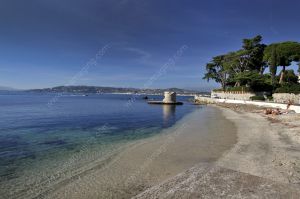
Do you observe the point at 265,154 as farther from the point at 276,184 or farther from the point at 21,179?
the point at 21,179

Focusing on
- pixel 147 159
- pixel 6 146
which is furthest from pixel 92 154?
pixel 6 146

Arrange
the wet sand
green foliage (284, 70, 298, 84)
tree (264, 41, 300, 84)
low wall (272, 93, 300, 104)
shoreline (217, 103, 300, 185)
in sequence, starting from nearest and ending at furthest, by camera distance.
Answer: the wet sand
shoreline (217, 103, 300, 185)
low wall (272, 93, 300, 104)
tree (264, 41, 300, 84)
green foliage (284, 70, 298, 84)

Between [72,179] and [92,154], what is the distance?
4153 millimetres

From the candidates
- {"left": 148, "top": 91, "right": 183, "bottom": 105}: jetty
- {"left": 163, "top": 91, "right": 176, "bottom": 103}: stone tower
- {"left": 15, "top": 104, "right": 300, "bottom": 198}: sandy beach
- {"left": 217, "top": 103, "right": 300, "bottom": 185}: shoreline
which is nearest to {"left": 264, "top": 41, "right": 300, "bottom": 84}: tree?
{"left": 148, "top": 91, "right": 183, "bottom": 105}: jetty

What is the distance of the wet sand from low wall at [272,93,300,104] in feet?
130

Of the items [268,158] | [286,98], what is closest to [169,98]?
[286,98]

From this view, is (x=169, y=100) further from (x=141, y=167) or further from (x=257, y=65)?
(x=141, y=167)

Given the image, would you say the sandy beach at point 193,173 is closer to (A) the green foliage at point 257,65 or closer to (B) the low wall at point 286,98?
(B) the low wall at point 286,98

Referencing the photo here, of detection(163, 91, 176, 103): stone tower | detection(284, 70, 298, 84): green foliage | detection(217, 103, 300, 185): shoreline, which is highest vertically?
detection(284, 70, 298, 84): green foliage

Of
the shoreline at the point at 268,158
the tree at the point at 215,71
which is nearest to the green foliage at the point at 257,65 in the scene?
the tree at the point at 215,71

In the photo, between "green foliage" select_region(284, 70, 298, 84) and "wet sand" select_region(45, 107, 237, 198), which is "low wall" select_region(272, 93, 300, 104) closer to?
"green foliage" select_region(284, 70, 298, 84)

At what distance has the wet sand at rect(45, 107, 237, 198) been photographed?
28.8 ft

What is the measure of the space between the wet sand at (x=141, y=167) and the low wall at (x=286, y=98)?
130 feet

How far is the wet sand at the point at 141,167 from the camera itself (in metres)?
8.79
